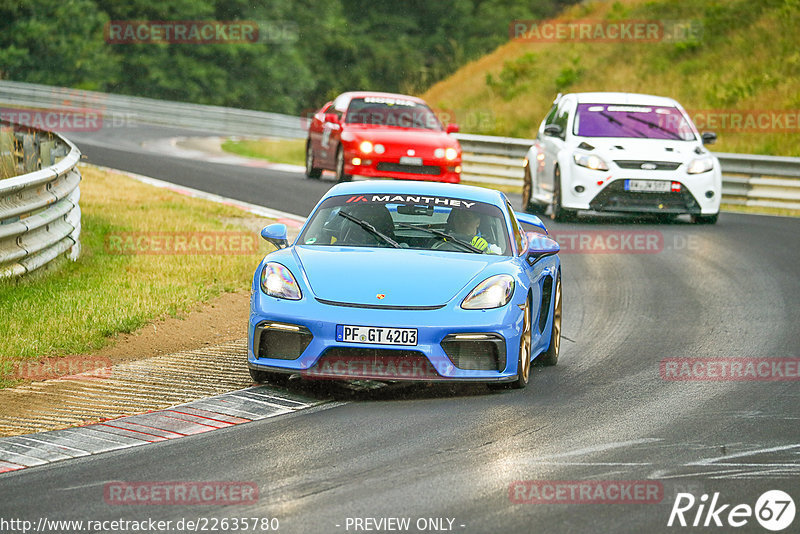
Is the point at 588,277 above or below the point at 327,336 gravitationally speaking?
below

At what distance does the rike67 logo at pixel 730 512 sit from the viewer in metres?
5.75

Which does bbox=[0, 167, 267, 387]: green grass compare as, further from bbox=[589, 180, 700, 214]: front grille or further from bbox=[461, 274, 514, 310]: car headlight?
bbox=[589, 180, 700, 214]: front grille

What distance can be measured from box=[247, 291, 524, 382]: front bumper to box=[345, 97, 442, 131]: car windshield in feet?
48.8

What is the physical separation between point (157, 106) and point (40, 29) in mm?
11496

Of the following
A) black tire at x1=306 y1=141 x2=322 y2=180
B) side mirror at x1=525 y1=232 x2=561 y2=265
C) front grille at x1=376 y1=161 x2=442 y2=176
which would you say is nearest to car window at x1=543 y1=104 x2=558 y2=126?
front grille at x1=376 y1=161 x2=442 y2=176

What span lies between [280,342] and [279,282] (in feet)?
1.42

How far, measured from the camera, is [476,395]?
28.0 feet

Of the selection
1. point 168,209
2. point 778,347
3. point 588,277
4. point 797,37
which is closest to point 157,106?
point 797,37

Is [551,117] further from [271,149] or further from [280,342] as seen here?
[271,149]

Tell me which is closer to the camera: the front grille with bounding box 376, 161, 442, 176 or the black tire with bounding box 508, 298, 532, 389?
the black tire with bounding box 508, 298, 532, 389

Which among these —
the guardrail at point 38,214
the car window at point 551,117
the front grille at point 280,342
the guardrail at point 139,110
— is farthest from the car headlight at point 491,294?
the guardrail at point 139,110

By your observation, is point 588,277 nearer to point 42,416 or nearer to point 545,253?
point 545,253

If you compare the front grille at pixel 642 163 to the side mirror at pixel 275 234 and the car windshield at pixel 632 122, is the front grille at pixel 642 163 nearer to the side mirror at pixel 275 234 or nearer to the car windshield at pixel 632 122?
the car windshield at pixel 632 122

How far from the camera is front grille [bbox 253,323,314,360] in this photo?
8.21m
